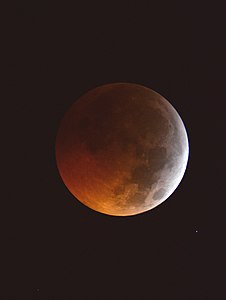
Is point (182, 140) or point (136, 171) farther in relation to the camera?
point (182, 140)

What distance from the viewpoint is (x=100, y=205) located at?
711 centimetres

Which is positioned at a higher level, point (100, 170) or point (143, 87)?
point (143, 87)

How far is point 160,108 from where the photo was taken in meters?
6.99

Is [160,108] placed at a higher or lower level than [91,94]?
lower

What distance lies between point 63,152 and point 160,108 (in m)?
1.77

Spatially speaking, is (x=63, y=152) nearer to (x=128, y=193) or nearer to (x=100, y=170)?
(x=100, y=170)

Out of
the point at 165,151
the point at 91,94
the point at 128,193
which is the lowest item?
the point at 128,193

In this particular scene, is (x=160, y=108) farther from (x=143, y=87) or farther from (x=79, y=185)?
(x=79, y=185)

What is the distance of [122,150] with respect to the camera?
657 cm

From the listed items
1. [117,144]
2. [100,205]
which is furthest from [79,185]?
[117,144]

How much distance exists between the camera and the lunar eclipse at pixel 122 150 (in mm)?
6594

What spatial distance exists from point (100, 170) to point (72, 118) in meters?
1.09

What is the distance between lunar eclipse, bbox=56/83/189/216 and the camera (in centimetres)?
659

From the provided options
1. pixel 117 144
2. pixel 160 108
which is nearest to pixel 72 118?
pixel 117 144
